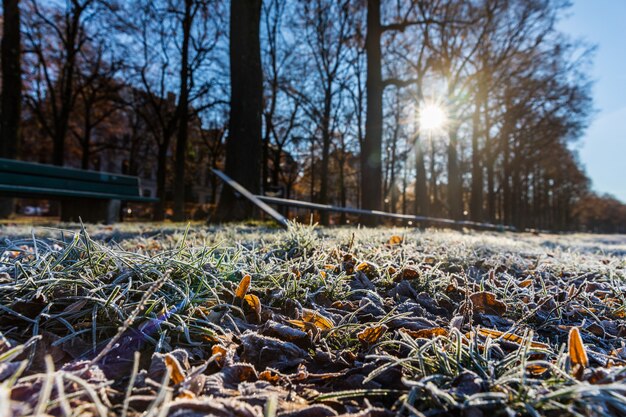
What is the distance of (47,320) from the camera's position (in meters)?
1.02

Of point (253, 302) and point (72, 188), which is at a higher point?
point (72, 188)

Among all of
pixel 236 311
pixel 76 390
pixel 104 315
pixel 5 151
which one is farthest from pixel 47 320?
pixel 5 151

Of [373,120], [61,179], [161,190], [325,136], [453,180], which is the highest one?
[325,136]

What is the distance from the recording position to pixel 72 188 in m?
7.31

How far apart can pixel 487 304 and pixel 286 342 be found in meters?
0.90

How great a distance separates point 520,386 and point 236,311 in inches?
35.3

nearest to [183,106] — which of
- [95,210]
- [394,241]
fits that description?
[95,210]

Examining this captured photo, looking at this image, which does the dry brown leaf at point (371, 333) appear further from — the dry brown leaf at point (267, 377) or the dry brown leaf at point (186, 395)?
the dry brown leaf at point (186, 395)

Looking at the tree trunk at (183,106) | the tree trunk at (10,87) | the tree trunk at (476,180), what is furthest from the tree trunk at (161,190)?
the tree trunk at (476,180)

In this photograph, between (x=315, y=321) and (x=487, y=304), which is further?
(x=487, y=304)

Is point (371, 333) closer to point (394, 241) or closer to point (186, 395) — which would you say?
point (186, 395)

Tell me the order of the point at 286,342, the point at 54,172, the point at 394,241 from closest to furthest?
1. the point at 286,342
2. the point at 394,241
3. the point at 54,172

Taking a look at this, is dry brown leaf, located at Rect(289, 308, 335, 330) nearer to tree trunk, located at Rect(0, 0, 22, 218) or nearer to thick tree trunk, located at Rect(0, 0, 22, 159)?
tree trunk, located at Rect(0, 0, 22, 218)

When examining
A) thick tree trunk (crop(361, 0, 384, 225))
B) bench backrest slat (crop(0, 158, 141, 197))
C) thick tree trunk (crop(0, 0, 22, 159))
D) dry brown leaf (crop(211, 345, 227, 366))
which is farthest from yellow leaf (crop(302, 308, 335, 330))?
thick tree trunk (crop(0, 0, 22, 159))
